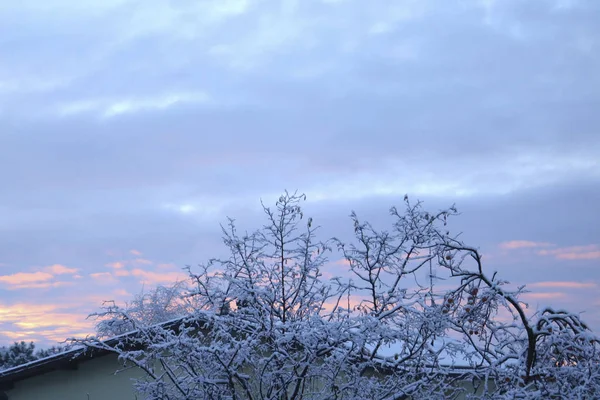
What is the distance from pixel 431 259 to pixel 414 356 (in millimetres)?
1396

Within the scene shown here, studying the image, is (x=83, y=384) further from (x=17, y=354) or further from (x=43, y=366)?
(x=17, y=354)

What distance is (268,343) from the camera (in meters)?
7.82

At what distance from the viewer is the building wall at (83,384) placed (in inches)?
512

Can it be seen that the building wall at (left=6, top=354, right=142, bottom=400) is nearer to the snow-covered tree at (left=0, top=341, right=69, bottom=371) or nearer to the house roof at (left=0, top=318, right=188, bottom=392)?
the house roof at (left=0, top=318, right=188, bottom=392)

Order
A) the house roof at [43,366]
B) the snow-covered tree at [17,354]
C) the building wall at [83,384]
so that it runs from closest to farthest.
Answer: the house roof at [43,366] < the building wall at [83,384] < the snow-covered tree at [17,354]

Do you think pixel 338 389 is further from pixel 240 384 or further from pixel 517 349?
pixel 517 349

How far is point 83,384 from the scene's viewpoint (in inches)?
520

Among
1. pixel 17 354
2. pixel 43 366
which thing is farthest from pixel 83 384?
pixel 17 354

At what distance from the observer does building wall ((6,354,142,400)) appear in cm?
1299

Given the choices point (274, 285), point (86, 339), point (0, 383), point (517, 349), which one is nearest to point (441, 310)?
point (517, 349)

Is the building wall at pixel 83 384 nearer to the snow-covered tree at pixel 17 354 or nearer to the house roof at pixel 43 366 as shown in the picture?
the house roof at pixel 43 366

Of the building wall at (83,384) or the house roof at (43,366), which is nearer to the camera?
the house roof at (43,366)

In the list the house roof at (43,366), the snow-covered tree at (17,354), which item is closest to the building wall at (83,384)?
the house roof at (43,366)

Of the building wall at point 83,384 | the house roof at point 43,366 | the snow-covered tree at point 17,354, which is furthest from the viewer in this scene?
the snow-covered tree at point 17,354
